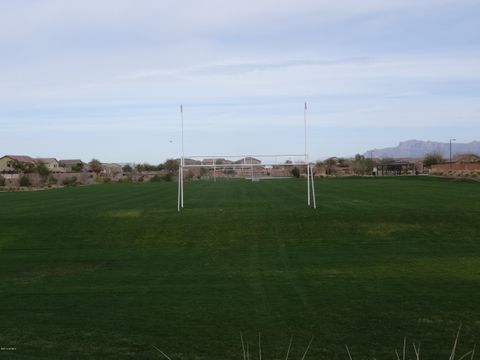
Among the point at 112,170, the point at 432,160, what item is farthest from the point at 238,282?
the point at 112,170

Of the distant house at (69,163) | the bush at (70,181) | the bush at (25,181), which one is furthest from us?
the distant house at (69,163)

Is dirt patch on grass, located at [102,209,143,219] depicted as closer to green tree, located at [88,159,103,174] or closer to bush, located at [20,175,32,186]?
bush, located at [20,175,32,186]

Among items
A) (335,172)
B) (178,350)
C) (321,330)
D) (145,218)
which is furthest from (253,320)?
(335,172)

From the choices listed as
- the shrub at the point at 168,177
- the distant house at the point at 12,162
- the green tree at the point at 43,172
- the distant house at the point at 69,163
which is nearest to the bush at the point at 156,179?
the shrub at the point at 168,177

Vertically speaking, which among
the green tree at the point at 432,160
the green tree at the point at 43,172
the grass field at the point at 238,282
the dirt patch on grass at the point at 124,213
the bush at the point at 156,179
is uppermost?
the green tree at the point at 432,160

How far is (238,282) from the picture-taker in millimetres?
11508

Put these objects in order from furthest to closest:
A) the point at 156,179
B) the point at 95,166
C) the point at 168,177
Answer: the point at 95,166 < the point at 156,179 < the point at 168,177

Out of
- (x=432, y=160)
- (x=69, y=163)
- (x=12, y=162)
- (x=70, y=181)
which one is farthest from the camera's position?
(x=69, y=163)

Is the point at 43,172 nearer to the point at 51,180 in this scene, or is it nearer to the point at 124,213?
the point at 51,180

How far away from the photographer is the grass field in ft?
24.2

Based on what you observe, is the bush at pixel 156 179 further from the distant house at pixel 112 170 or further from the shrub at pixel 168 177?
the distant house at pixel 112 170

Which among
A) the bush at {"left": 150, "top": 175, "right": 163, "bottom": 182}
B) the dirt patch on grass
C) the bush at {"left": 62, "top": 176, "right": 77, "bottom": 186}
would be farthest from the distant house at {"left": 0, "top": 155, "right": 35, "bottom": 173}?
the dirt patch on grass

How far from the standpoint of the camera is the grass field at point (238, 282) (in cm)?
737

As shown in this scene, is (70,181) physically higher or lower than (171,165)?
lower
